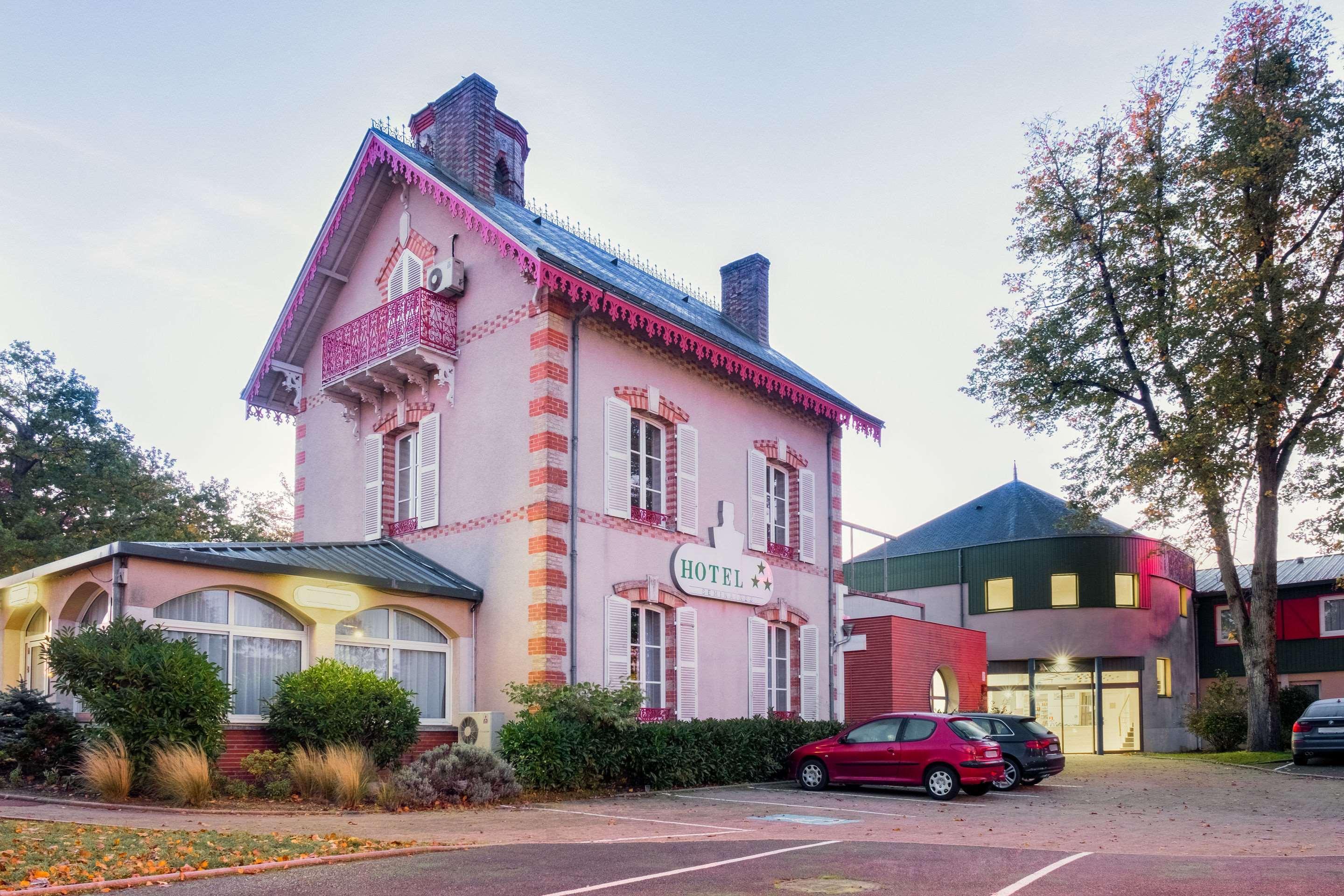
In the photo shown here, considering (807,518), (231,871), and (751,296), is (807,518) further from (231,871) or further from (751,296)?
(231,871)

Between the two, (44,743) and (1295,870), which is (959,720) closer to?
(1295,870)

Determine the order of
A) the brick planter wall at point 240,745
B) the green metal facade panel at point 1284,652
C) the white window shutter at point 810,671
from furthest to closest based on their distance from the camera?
the green metal facade panel at point 1284,652, the white window shutter at point 810,671, the brick planter wall at point 240,745

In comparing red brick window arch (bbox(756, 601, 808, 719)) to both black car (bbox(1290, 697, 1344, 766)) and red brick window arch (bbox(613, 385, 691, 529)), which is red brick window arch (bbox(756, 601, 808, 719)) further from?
black car (bbox(1290, 697, 1344, 766))

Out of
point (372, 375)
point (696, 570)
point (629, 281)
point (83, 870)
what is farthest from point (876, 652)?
point (83, 870)

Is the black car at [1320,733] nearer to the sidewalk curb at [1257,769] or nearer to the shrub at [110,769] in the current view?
the sidewalk curb at [1257,769]

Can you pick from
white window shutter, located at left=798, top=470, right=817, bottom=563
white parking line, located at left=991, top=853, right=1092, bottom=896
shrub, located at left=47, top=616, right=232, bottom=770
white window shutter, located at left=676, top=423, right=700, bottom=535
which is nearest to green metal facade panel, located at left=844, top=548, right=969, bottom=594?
white window shutter, located at left=798, top=470, right=817, bottom=563

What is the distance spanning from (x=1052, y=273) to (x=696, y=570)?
15350 millimetres

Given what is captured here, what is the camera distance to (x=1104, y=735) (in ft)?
125

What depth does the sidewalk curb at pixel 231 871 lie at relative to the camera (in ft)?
23.2

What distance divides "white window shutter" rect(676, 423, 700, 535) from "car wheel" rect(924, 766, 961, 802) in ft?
18.6

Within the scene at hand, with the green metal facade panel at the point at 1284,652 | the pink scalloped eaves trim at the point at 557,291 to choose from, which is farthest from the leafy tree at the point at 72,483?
the green metal facade panel at the point at 1284,652

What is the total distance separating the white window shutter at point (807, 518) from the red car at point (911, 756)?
5422 millimetres

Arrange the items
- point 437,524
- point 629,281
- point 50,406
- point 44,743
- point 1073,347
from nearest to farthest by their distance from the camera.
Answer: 1. point 44,743
2. point 437,524
3. point 629,281
4. point 1073,347
5. point 50,406

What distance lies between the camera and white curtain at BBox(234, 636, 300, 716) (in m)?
15.5
